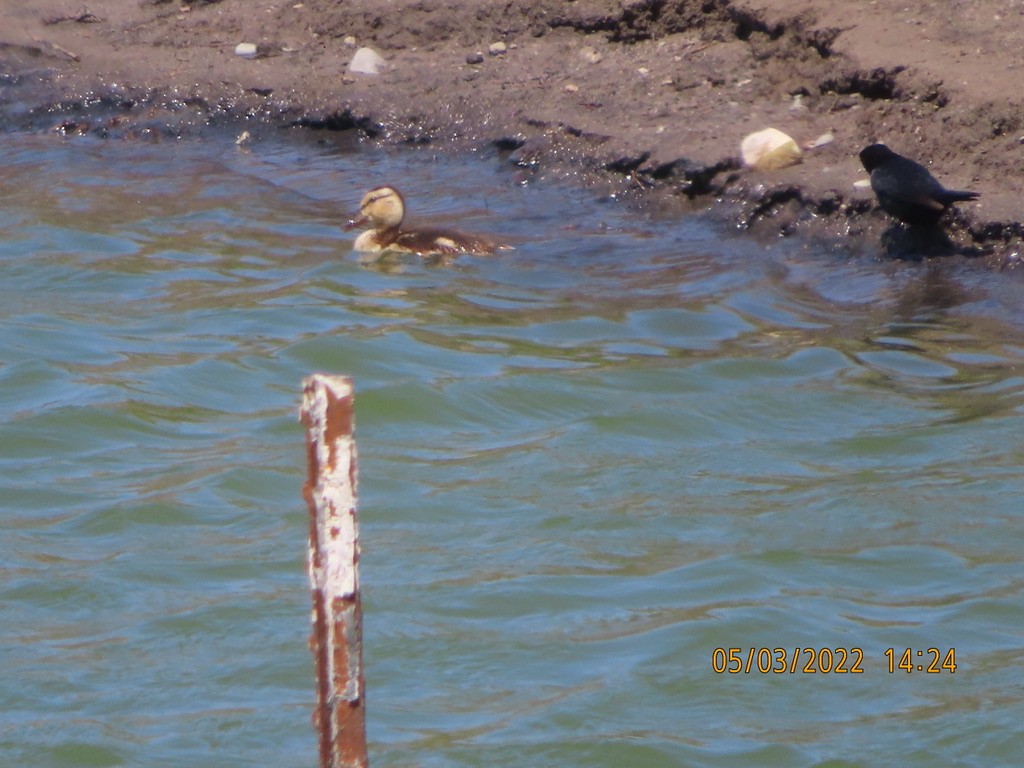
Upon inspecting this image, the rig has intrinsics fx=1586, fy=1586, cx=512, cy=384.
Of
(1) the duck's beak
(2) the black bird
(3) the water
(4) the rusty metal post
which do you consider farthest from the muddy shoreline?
(4) the rusty metal post

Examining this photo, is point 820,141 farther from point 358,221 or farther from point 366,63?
point 366,63

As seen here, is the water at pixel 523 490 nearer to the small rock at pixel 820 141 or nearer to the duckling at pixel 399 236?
the duckling at pixel 399 236

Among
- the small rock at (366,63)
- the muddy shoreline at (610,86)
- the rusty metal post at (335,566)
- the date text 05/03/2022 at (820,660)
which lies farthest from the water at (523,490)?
the small rock at (366,63)

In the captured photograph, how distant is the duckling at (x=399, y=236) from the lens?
8766 mm

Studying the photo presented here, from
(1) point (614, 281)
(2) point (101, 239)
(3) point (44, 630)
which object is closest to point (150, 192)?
(2) point (101, 239)

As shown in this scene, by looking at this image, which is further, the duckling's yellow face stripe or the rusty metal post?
the duckling's yellow face stripe

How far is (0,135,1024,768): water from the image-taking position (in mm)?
4395

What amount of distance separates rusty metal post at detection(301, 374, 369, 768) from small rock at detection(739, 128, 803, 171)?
7.04m

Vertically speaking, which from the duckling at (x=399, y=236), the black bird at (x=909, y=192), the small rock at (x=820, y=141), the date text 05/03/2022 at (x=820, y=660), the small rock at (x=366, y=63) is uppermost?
the small rock at (x=366, y=63)

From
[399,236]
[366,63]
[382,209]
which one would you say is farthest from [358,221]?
[366,63]

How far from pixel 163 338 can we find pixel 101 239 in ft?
6.10

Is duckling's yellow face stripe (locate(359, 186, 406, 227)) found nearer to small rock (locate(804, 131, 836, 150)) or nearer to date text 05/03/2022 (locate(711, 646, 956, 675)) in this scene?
small rock (locate(804, 131, 836, 150))

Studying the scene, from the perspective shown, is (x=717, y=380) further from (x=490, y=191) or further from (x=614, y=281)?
(x=490, y=191)

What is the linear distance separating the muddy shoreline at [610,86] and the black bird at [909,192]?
173mm
